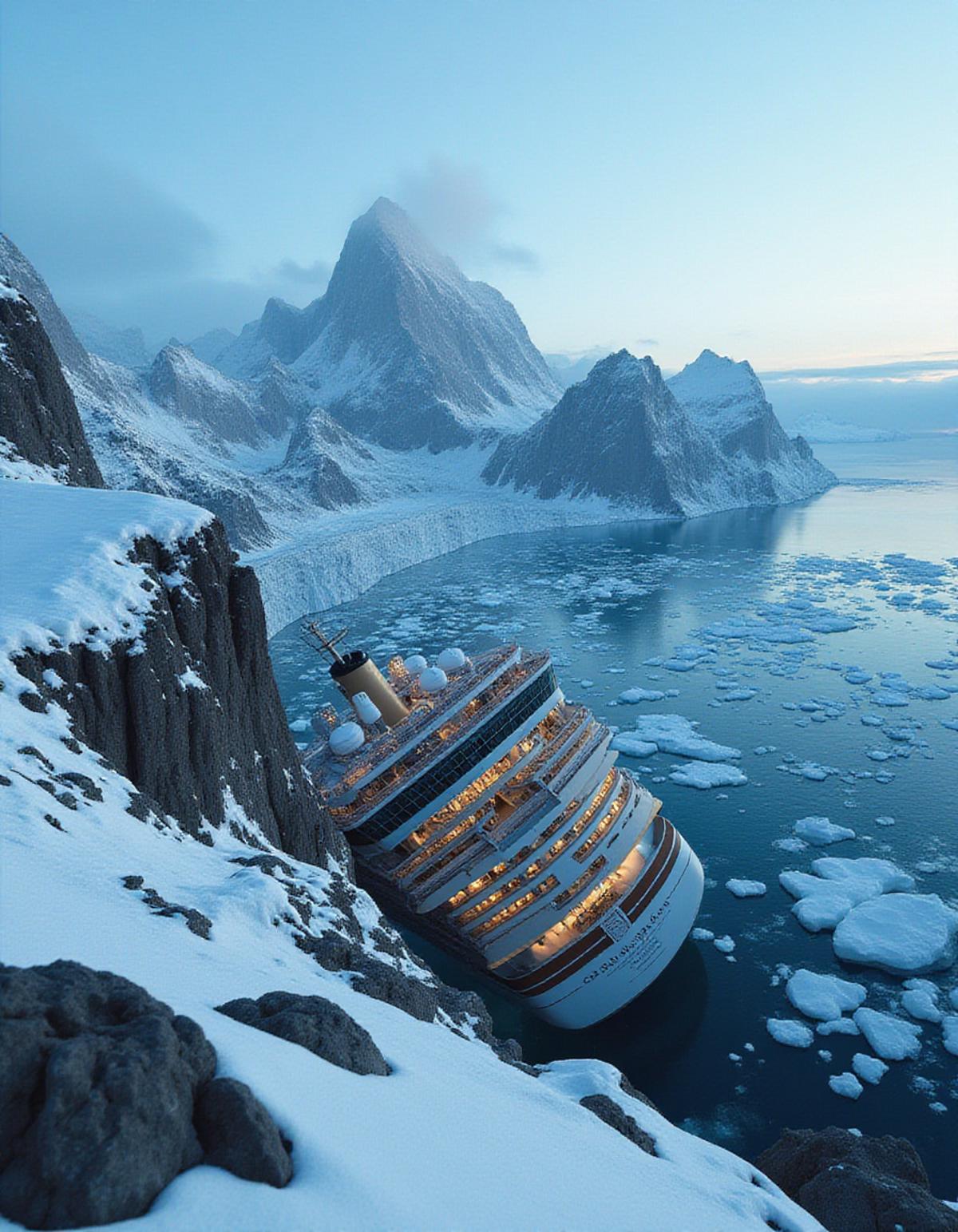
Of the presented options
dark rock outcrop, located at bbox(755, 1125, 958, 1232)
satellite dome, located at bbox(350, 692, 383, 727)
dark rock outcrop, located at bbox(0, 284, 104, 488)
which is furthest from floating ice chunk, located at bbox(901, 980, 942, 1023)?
dark rock outcrop, located at bbox(0, 284, 104, 488)

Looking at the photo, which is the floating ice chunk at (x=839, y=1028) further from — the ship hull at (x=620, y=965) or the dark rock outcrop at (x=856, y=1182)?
the dark rock outcrop at (x=856, y=1182)

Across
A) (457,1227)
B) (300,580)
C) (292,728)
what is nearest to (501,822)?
(457,1227)

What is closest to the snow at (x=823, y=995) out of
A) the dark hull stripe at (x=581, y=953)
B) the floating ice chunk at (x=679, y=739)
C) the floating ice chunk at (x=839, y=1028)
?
the floating ice chunk at (x=839, y=1028)

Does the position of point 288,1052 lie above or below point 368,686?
→ above

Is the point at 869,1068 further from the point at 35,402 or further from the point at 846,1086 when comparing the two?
the point at 35,402

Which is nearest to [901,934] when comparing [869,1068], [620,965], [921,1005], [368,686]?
[921,1005]

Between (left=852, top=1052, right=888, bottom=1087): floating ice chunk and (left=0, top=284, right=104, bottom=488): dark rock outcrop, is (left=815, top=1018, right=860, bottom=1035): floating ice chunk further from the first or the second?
(left=0, top=284, right=104, bottom=488): dark rock outcrop
